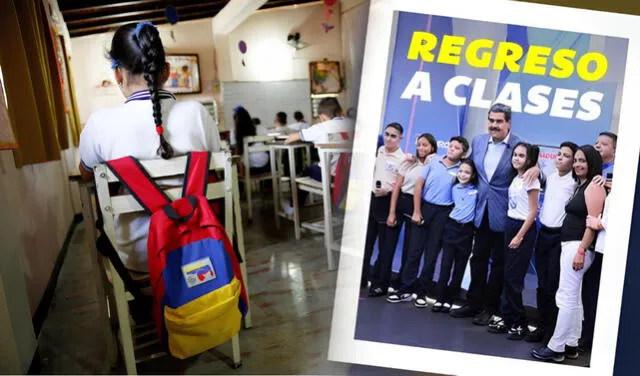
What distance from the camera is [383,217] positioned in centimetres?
80

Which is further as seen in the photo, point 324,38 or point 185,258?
point 324,38

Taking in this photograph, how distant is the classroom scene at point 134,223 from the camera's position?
3.43 feet

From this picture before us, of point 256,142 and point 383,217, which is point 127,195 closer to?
point 383,217

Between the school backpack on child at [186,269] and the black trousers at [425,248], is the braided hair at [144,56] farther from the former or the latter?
the black trousers at [425,248]

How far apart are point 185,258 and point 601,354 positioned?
3.05ft

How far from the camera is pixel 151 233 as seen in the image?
103 cm

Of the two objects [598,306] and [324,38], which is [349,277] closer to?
[598,306]

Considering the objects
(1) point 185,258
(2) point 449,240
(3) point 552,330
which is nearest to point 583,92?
(2) point 449,240

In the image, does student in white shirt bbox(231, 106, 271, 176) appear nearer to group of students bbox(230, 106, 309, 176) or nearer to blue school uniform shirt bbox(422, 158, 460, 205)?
group of students bbox(230, 106, 309, 176)

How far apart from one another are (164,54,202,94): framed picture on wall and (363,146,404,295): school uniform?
513cm

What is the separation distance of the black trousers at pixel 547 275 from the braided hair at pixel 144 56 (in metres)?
0.91

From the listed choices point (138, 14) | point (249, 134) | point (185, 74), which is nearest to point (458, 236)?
point (249, 134)

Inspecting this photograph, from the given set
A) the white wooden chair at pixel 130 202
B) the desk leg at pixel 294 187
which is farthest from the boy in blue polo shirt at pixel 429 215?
the desk leg at pixel 294 187

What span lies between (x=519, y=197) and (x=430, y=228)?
0.59ft
